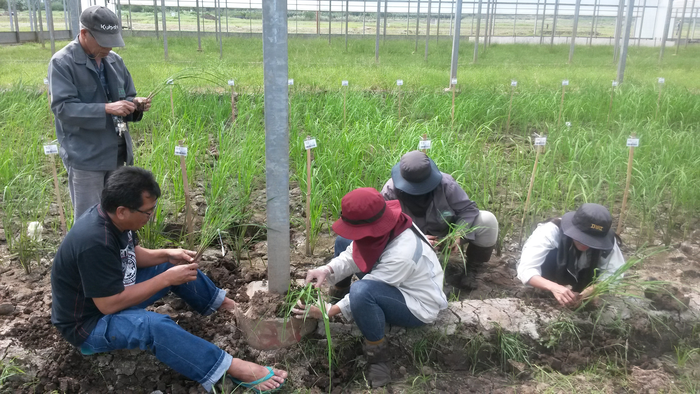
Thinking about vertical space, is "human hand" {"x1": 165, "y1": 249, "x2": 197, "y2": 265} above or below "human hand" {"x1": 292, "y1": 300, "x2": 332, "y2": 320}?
above

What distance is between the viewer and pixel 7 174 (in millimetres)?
3088

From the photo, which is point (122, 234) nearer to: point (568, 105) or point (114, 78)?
point (114, 78)

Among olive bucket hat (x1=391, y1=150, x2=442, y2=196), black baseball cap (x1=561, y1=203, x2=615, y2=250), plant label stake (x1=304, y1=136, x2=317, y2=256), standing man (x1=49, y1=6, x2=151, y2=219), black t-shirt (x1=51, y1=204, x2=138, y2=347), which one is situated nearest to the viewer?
black t-shirt (x1=51, y1=204, x2=138, y2=347)

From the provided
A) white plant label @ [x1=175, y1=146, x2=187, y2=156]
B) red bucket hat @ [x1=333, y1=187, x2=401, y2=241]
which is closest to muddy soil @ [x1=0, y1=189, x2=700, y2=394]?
red bucket hat @ [x1=333, y1=187, x2=401, y2=241]

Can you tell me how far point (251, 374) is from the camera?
1814 mm

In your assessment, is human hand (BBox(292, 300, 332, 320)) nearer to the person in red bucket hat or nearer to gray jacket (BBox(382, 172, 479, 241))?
the person in red bucket hat

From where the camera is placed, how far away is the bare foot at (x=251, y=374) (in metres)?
1.81

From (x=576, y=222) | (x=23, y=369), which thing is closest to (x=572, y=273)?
(x=576, y=222)

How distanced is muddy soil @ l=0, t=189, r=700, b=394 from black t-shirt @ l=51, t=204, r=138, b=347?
8.8 inches

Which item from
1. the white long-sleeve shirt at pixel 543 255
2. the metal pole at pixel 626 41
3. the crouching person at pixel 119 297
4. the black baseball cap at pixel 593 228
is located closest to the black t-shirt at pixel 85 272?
the crouching person at pixel 119 297

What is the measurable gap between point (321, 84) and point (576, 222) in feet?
16.7

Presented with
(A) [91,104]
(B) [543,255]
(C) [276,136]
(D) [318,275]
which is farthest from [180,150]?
(B) [543,255]

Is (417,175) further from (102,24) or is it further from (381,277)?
(102,24)

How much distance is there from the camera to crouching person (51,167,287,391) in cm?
168
